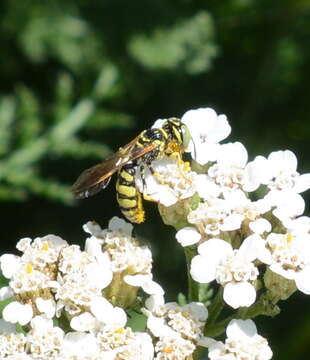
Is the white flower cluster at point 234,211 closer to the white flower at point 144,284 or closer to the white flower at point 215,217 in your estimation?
the white flower at point 215,217

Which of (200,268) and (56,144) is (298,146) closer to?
(56,144)

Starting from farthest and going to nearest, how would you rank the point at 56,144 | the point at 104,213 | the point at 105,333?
the point at 104,213 → the point at 56,144 → the point at 105,333

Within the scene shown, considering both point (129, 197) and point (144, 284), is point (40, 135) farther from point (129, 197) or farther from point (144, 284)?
point (144, 284)

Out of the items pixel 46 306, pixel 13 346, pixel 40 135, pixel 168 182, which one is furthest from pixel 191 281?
pixel 40 135

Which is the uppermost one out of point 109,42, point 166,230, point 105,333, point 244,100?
point 109,42

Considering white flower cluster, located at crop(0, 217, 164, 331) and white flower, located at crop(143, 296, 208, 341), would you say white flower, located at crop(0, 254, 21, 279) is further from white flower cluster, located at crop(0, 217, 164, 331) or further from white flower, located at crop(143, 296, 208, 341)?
white flower, located at crop(143, 296, 208, 341)

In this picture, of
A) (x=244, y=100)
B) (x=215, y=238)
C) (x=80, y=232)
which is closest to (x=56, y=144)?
(x=80, y=232)
